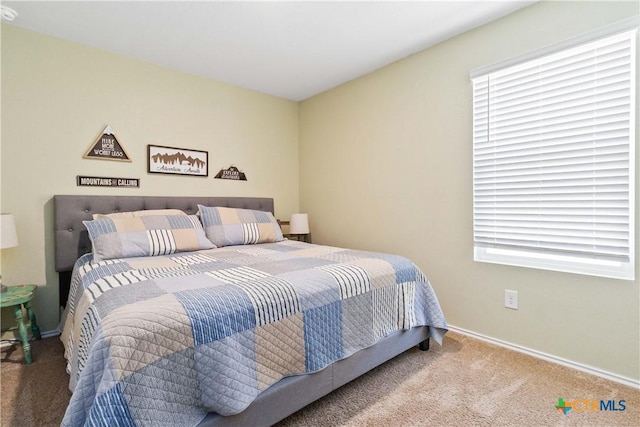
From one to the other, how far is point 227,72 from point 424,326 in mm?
2857

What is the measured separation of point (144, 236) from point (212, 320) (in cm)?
143

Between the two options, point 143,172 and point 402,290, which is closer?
point 402,290

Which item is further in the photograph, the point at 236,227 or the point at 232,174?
the point at 232,174

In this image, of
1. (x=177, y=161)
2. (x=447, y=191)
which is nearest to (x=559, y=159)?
(x=447, y=191)

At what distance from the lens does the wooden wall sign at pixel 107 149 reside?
258cm

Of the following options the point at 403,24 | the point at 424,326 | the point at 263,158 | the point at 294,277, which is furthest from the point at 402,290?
the point at 263,158

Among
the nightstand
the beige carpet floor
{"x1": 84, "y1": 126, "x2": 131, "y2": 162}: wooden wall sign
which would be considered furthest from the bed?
the nightstand

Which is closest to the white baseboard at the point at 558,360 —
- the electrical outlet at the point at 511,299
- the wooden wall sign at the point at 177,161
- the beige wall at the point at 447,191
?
the beige wall at the point at 447,191

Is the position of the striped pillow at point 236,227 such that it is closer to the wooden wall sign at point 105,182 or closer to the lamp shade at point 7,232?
the wooden wall sign at point 105,182

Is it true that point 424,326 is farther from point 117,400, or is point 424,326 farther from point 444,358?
point 117,400

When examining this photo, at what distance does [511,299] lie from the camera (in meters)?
2.22

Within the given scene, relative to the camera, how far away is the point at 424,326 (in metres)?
2.13

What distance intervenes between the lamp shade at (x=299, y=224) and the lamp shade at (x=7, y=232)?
2.26 m

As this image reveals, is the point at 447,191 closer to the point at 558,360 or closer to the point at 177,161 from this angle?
the point at 558,360
